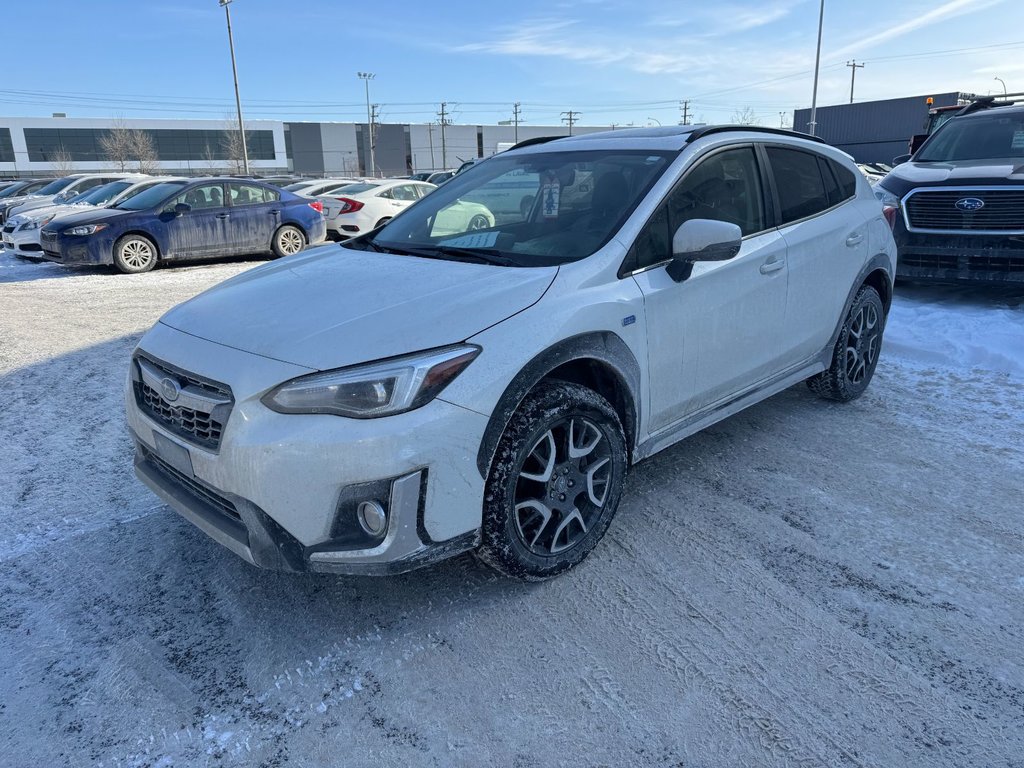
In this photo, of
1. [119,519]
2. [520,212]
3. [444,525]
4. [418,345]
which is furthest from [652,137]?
[119,519]

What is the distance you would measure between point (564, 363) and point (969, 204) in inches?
260

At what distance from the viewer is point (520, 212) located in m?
3.81

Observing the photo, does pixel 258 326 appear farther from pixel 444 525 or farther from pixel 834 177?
pixel 834 177

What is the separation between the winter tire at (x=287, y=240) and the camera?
41.9 ft

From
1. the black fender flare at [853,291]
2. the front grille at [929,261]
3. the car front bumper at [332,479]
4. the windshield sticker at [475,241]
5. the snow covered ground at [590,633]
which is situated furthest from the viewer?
the front grille at [929,261]

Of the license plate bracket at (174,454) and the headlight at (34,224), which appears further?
A: the headlight at (34,224)

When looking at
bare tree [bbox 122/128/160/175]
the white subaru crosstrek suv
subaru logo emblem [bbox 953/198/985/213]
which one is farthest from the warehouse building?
the white subaru crosstrek suv

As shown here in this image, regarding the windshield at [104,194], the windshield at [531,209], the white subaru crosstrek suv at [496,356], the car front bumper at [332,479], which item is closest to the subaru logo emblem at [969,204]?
the white subaru crosstrek suv at [496,356]

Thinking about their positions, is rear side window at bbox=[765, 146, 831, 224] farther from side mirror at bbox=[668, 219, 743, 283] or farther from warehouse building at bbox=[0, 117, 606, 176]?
warehouse building at bbox=[0, 117, 606, 176]

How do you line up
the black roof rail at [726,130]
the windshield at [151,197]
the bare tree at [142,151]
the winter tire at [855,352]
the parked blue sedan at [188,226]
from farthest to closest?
the bare tree at [142,151], the windshield at [151,197], the parked blue sedan at [188,226], the winter tire at [855,352], the black roof rail at [726,130]

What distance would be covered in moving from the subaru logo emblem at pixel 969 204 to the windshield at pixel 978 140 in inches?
45.8

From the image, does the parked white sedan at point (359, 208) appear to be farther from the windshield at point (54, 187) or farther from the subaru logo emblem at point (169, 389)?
the subaru logo emblem at point (169, 389)

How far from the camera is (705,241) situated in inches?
125

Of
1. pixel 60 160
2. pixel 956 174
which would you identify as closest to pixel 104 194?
pixel 956 174
